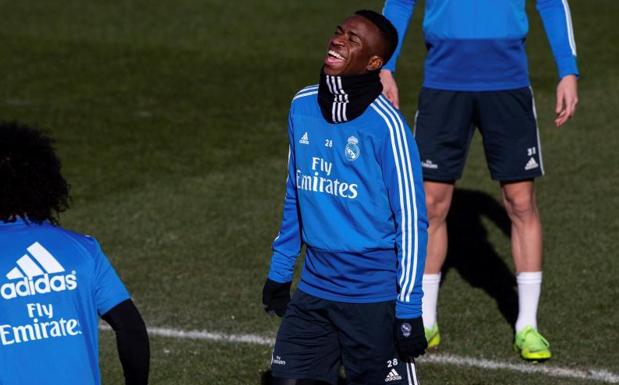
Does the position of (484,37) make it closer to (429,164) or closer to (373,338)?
(429,164)

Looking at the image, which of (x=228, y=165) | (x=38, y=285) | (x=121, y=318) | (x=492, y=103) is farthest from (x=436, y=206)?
(x=228, y=165)

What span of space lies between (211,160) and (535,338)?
5.74 metres

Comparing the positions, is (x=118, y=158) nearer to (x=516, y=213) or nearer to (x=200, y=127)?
(x=200, y=127)

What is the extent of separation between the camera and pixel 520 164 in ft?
25.9

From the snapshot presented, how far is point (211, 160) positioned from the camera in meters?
13.1

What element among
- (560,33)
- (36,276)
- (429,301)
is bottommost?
(429,301)

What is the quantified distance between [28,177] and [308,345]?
1.66 metres

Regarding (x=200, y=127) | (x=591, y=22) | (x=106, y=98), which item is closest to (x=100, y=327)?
(x=200, y=127)

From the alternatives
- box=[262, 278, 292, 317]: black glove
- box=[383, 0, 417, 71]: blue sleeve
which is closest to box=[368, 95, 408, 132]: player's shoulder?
box=[262, 278, 292, 317]: black glove

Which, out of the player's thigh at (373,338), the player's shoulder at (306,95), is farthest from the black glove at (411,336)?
the player's shoulder at (306,95)

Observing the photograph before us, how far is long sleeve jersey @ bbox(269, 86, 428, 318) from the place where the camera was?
18.5 ft

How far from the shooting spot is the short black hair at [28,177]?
4621 mm

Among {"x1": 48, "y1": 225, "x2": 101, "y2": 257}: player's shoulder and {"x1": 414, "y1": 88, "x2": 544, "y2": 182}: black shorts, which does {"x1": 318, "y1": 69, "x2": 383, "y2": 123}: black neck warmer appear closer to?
{"x1": 48, "y1": 225, "x2": 101, "y2": 257}: player's shoulder

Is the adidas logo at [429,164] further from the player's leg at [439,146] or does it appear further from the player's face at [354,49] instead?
the player's face at [354,49]
